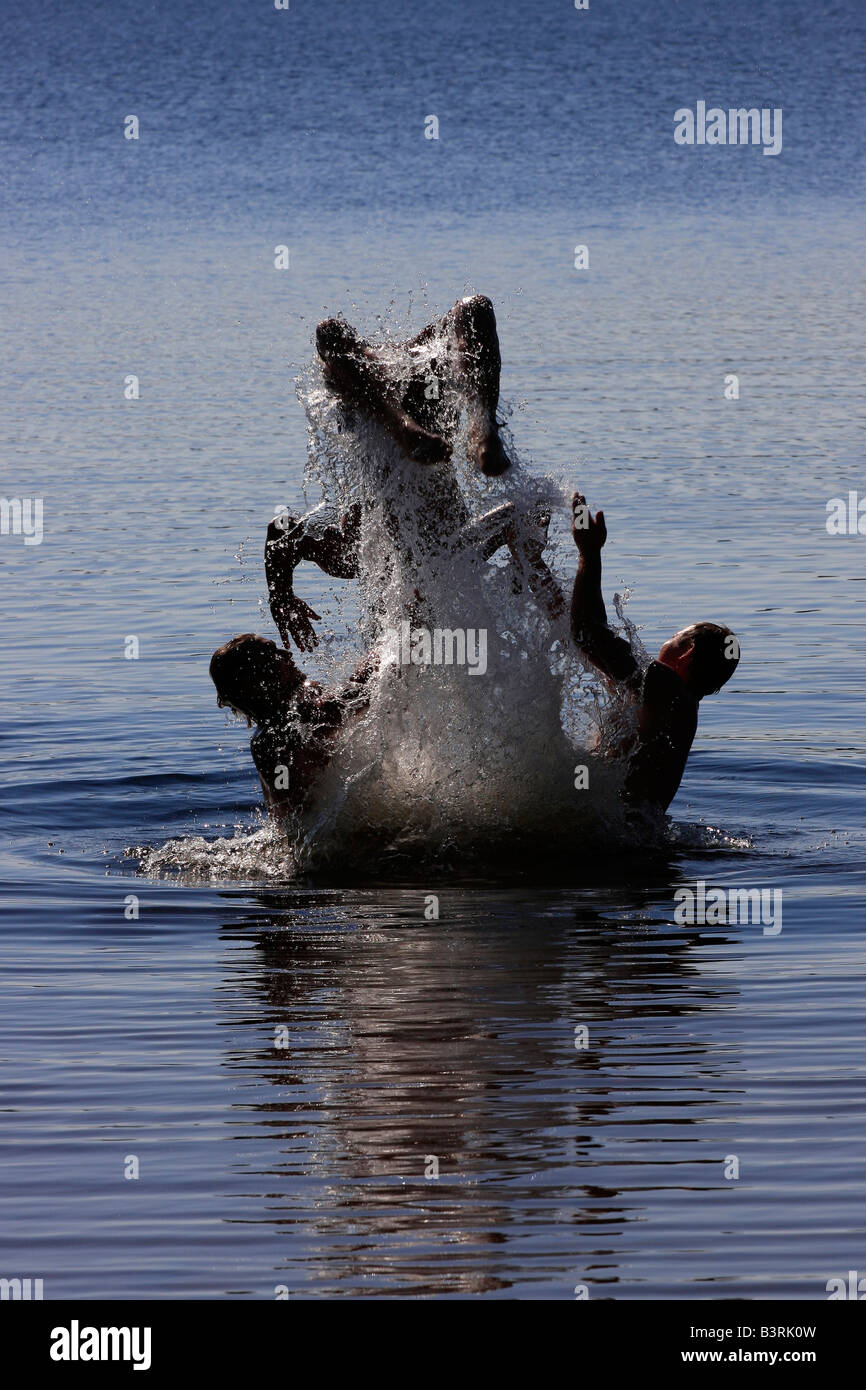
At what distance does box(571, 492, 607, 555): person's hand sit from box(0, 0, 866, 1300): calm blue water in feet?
4.01

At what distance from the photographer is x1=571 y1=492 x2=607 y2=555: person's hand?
28.1 ft

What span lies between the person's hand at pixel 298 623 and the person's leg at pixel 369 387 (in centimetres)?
88

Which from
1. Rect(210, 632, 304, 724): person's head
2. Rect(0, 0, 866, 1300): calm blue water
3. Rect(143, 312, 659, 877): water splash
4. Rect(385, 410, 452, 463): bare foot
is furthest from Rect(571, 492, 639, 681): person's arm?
Rect(210, 632, 304, 724): person's head

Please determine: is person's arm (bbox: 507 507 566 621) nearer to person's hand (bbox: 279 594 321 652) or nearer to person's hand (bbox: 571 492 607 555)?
person's hand (bbox: 571 492 607 555)

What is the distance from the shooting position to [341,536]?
363 inches

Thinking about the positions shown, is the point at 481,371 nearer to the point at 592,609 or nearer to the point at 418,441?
the point at 418,441

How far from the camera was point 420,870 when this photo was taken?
9242 mm

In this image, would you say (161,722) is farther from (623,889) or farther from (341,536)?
(623,889)

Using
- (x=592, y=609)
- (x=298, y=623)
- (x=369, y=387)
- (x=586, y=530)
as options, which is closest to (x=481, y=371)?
(x=369, y=387)

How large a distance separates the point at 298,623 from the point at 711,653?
5.84ft

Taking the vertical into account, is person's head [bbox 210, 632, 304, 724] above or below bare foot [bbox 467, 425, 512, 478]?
below

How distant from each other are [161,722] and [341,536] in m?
3.11

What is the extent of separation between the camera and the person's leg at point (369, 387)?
863 cm

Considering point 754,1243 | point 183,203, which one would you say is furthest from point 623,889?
point 183,203
